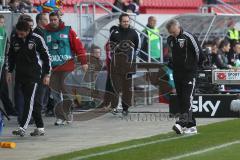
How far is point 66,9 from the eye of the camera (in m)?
25.4

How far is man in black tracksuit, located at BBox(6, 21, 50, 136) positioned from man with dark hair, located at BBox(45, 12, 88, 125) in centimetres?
206

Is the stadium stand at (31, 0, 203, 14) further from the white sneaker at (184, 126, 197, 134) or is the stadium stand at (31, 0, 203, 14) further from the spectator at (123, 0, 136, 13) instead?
the white sneaker at (184, 126, 197, 134)

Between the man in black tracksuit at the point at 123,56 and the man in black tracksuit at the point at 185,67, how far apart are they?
3643 mm

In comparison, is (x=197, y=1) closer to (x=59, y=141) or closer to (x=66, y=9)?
(x=66, y=9)

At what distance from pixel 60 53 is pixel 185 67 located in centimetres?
302

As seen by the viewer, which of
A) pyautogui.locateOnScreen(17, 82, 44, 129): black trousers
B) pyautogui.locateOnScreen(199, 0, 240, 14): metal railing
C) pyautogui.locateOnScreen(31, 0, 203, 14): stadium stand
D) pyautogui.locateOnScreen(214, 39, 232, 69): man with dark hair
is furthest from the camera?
pyautogui.locateOnScreen(31, 0, 203, 14): stadium stand

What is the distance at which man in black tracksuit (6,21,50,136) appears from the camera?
46.9 feet

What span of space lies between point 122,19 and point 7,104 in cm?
284

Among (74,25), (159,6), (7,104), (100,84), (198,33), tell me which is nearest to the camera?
(7,104)

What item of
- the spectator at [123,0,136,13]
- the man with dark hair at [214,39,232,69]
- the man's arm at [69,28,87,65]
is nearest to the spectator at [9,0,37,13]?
the man's arm at [69,28,87,65]

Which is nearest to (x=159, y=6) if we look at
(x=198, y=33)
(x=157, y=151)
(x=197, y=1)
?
(x=197, y=1)

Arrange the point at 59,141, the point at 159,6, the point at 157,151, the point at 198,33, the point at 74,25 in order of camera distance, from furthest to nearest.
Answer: the point at 159,6 → the point at 198,33 → the point at 74,25 → the point at 59,141 → the point at 157,151

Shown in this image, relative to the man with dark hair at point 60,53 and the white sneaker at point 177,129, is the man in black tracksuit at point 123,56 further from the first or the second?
the white sneaker at point 177,129

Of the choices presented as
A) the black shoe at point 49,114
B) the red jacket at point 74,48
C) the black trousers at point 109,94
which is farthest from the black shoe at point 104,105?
the red jacket at point 74,48
